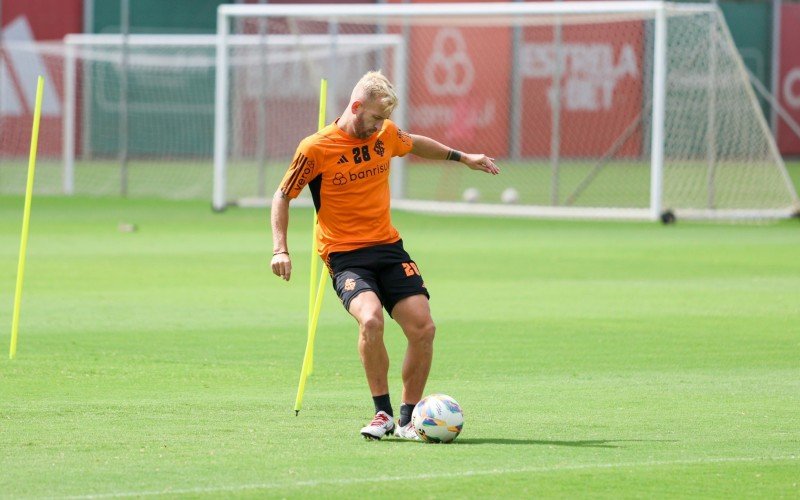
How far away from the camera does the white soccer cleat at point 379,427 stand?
8.27 m

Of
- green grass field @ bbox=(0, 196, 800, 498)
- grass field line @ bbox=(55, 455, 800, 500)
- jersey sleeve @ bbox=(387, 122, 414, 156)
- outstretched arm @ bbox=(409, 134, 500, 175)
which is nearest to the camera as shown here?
grass field line @ bbox=(55, 455, 800, 500)

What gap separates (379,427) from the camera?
27.2ft

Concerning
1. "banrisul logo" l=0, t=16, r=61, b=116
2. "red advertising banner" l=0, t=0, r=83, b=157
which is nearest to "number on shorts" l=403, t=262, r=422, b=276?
"red advertising banner" l=0, t=0, r=83, b=157

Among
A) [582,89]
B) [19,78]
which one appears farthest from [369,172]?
[582,89]

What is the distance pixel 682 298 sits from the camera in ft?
50.7

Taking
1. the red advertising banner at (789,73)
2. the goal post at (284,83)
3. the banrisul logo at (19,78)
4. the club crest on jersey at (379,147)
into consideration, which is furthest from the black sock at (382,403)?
the red advertising banner at (789,73)

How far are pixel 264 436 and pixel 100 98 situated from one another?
28038mm

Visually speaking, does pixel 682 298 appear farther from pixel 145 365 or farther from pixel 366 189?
pixel 366 189

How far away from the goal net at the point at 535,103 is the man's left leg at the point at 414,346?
16735mm

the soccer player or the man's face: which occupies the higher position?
the man's face

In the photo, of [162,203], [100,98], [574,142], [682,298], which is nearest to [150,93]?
[100,98]

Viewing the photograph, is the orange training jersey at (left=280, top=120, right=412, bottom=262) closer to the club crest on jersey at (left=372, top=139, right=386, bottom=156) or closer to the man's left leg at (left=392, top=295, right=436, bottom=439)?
the club crest on jersey at (left=372, top=139, right=386, bottom=156)

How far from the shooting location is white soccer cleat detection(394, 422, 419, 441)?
8391 millimetres

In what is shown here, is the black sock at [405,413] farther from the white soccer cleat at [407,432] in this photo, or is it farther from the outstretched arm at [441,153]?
the outstretched arm at [441,153]
